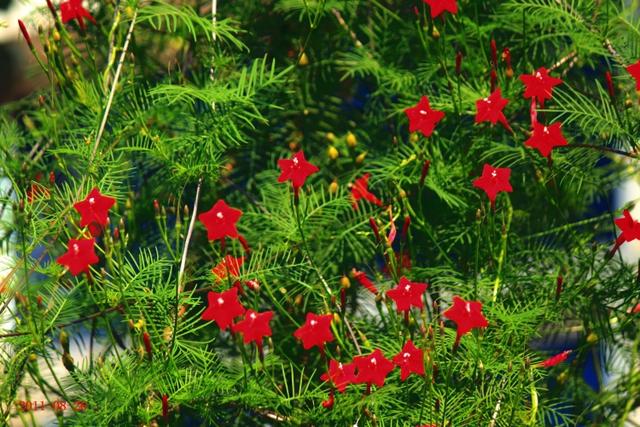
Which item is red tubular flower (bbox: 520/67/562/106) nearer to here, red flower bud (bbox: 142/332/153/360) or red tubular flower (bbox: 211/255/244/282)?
red tubular flower (bbox: 211/255/244/282)

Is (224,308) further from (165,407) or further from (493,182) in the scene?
(493,182)

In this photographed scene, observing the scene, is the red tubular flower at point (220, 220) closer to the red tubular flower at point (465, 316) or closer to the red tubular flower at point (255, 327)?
the red tubular flower at point (255, 327)

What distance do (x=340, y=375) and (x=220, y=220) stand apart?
11.2 inches

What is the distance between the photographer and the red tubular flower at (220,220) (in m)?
1.52

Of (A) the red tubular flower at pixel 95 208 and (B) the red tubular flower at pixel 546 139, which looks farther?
(B) the red tubular flower at pixel 546 139

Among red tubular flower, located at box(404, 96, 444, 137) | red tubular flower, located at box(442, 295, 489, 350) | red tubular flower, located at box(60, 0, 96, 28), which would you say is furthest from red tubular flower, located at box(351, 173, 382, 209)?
red tubular flower, located at box(60, 0, 96, 28)

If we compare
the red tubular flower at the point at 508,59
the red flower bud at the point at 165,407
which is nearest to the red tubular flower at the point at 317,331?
the red flower bud at the point at 165,407

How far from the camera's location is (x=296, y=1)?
207cm

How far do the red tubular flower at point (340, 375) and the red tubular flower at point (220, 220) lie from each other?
24cm

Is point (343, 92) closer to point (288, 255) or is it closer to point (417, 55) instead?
point (417, 55)

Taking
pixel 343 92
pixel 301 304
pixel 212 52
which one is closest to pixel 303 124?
pixel 343 92

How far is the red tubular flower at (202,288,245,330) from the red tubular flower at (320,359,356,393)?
0.54ft

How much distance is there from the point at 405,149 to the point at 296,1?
1.20ft

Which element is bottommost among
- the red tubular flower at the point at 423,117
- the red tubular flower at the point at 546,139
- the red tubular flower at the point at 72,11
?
the red tubular flower at the point at 546,139
